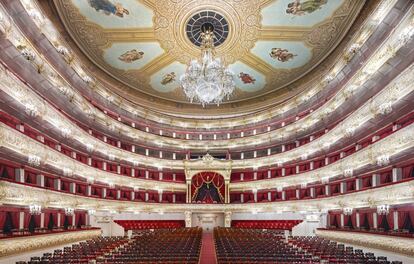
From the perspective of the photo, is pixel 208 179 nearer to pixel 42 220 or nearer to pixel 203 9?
pixel 203 9

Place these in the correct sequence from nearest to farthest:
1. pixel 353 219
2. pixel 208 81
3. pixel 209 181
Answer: pixel 208 81, pixel 353 219, pixel 209 181

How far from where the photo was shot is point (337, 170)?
21406 mm

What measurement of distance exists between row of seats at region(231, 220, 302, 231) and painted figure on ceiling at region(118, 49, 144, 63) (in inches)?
672

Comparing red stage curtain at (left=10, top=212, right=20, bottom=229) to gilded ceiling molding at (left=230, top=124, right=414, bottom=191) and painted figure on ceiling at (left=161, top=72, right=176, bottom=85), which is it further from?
painted figure on ceiling at (left=161, top=72, right=176, bottom=85)

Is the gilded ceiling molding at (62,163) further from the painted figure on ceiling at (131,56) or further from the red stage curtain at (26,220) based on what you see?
the painted figure on ceiling at (131,56)

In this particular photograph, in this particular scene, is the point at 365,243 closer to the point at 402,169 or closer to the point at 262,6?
the point at 402,169

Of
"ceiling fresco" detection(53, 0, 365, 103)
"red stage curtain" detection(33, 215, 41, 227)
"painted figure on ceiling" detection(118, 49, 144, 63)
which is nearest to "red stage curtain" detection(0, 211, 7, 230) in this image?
"red stage curtain" detection(33, 215, 41, 227)

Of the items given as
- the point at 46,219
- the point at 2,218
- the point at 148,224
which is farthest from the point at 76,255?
the point at 148,224

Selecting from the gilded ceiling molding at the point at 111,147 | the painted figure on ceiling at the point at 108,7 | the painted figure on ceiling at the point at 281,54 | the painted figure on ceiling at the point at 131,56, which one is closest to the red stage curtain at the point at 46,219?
the gilded ceiling molding at the point at 111,147

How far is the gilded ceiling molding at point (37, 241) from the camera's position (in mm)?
12514

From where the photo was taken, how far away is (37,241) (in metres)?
15.0

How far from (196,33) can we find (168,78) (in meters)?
6.13

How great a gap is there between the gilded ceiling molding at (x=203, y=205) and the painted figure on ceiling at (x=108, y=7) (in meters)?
10.9

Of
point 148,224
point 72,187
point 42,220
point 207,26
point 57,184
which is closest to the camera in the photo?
point 42,220
